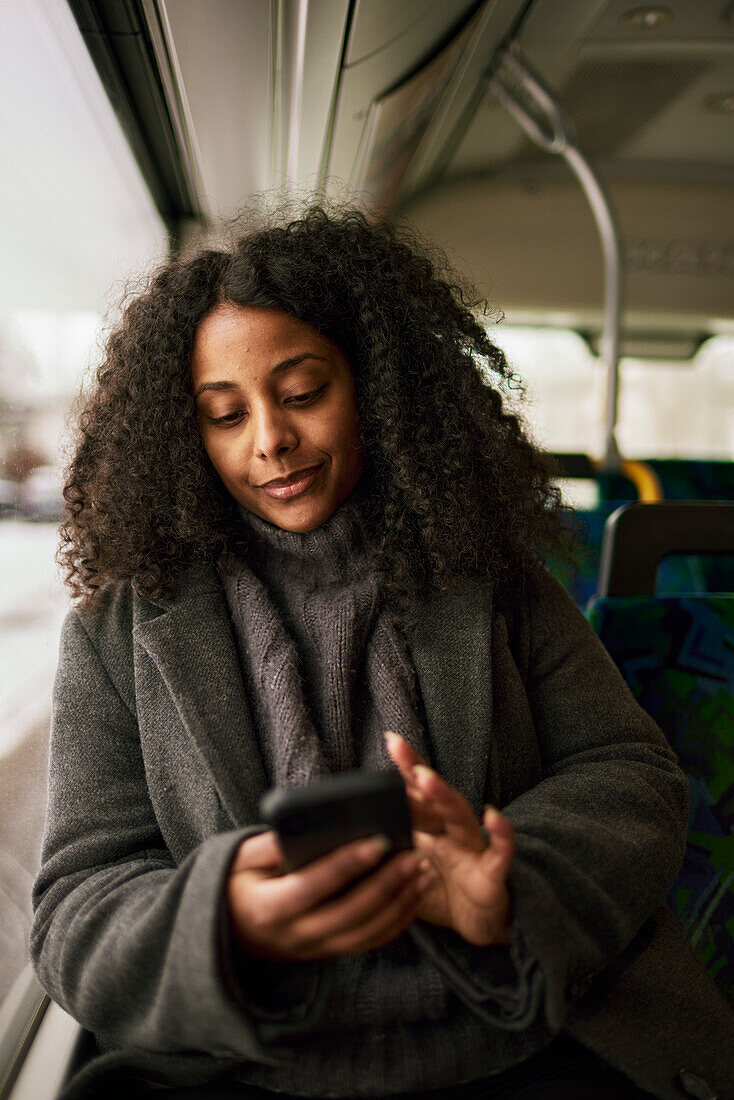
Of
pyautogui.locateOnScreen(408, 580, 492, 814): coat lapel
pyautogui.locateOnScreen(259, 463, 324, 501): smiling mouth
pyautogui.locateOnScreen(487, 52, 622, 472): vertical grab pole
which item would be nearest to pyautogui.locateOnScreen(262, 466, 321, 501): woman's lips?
pyautogui.locateOnScreen(259, 463, 324, 501): smiling mouth

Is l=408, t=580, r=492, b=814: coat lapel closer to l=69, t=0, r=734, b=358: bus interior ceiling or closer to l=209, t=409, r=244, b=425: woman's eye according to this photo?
l=209, t=409, r=244, b=425: woman's eye

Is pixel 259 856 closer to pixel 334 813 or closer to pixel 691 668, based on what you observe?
pixel 334 813

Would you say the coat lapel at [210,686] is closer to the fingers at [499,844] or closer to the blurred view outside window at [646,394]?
the fingers at [499,844]

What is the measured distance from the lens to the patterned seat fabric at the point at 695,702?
120 cm

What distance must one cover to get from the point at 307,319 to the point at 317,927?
72 cm

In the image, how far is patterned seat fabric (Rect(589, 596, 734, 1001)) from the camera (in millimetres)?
1201

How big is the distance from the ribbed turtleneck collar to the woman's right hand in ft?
1.40

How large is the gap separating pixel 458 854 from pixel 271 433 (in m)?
0.52

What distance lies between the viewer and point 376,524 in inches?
44.0

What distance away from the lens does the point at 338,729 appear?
96 cm

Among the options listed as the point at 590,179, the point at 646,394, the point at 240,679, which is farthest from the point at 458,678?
the point at 646,394

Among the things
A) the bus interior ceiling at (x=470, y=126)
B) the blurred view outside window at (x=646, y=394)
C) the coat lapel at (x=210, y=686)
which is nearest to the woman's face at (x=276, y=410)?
the coat lapel at (x=210, y=686)

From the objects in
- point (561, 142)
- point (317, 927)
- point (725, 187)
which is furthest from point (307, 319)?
point (725, 187)

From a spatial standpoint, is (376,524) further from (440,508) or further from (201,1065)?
(201,1065)
